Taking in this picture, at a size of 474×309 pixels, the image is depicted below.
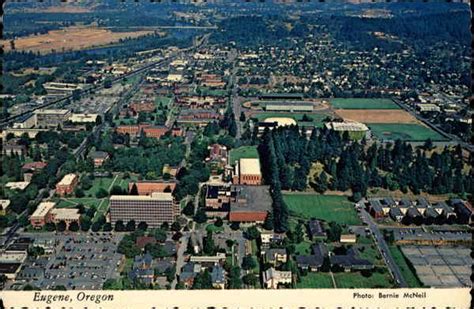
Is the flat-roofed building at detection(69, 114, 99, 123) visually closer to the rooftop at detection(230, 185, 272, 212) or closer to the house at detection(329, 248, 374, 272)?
the rooftop at detection(230, 185, 272, 212)

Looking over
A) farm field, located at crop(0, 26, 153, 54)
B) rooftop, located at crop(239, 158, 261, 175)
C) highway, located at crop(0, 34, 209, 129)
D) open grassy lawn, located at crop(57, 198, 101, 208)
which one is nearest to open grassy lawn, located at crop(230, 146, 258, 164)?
rooftop, located at crop(239, 158, 261, 175)

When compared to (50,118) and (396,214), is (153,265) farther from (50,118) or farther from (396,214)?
(50,118)

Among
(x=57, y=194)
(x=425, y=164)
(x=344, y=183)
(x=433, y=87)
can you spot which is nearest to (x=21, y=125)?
(x=57, y=194)

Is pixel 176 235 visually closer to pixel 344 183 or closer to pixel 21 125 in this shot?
pixel 344 183

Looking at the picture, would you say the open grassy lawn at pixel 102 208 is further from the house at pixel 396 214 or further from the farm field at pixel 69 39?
the farm field at pixel 69 39

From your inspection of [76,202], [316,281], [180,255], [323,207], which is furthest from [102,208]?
[316,281]
